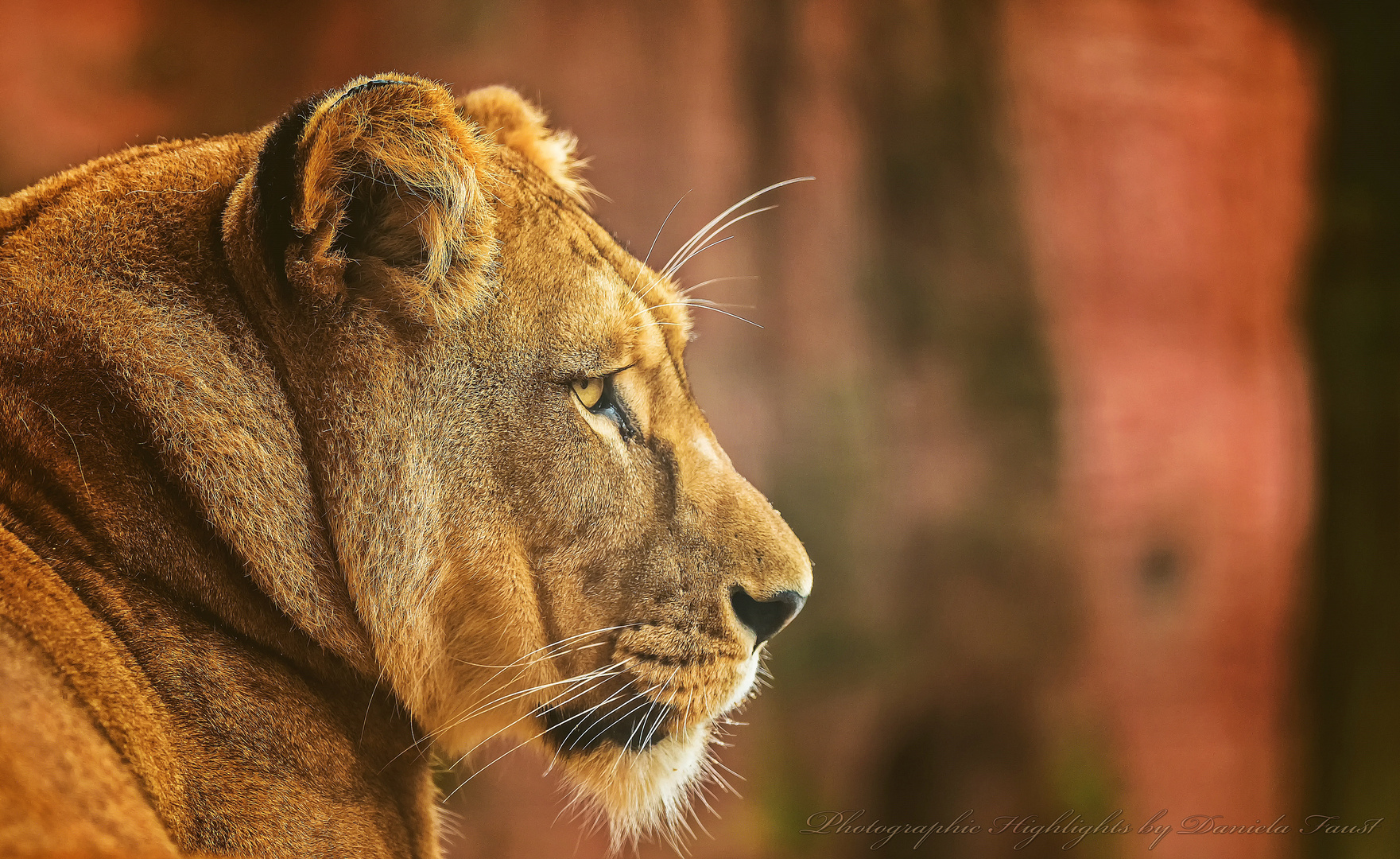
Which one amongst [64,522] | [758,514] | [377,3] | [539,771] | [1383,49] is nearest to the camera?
[64,522]

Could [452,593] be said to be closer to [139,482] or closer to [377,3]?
[139,482]

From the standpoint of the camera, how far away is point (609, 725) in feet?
5.09

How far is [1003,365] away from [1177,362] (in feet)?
2.04

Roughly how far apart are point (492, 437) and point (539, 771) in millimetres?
1776

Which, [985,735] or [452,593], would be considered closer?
[452,593]

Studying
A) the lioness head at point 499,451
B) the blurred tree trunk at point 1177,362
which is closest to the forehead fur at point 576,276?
the lioness head at point 499,451

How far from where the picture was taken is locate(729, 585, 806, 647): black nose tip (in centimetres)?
149

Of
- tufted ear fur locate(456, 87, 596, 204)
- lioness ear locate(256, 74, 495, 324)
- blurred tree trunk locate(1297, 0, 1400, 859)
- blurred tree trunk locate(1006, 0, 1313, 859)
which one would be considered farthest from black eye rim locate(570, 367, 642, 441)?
blurred tree trunk locate(1297, 0, 1400, 859)

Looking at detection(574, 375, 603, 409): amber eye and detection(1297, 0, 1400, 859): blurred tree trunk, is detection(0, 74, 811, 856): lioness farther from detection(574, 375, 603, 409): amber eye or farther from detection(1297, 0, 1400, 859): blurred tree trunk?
detection(1297, 0, 1400, 859): blurred tree trunk

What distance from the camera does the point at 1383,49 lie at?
3.10 meters

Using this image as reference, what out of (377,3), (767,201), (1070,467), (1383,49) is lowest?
(1070,467)

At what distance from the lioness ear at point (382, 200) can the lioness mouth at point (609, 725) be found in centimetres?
69

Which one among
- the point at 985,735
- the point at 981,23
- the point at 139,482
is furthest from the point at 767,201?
the point at 139,482

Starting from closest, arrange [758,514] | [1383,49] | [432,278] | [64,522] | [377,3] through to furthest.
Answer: [64,522] → [432,278] → [758,514] → [377,3] → [1383,49]
